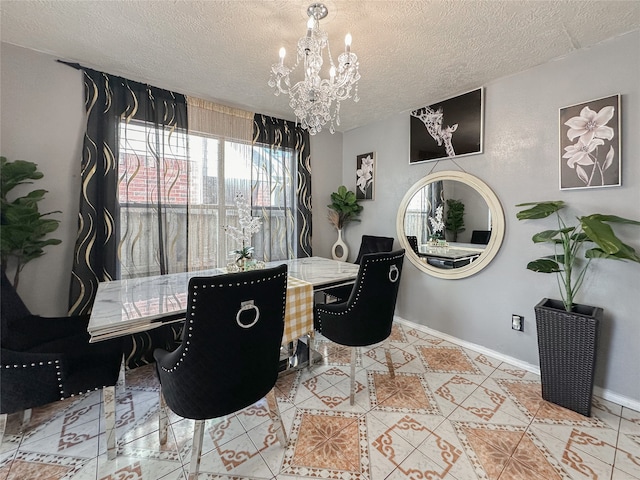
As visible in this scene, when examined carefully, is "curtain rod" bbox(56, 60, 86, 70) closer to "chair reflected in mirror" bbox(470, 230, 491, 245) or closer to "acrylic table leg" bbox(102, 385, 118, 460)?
"acrylic table leg" bbox(102, 385, 118, 460)

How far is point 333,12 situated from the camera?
1.61 meters

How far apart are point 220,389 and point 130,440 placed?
90cm

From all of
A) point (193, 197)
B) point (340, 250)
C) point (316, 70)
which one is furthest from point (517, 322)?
point (193, 197)

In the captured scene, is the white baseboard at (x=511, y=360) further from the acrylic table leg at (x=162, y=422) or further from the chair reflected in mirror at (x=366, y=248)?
the acrylic table leg at (x=162, y=422)

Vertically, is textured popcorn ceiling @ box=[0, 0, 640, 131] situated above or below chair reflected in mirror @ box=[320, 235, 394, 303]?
above

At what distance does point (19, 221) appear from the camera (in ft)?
5.74

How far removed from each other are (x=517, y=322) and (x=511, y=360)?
0.35m

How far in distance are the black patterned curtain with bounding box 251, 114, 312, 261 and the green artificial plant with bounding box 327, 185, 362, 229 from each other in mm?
366

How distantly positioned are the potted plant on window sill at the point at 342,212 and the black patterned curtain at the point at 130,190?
182 centimetres

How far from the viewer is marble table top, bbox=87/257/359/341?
130 cm

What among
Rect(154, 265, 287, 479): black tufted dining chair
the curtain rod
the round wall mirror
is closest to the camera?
Rect(154, 265, 287, 479): black tufted dining chair

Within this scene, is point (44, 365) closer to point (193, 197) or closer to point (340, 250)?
point (193, 197)

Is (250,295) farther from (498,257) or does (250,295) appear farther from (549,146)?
(549,146)

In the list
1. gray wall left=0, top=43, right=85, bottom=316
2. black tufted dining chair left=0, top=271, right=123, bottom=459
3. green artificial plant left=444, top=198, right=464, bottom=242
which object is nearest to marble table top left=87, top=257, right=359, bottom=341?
black tufted dining chair left=0, top=271, right=123, bottom=459
